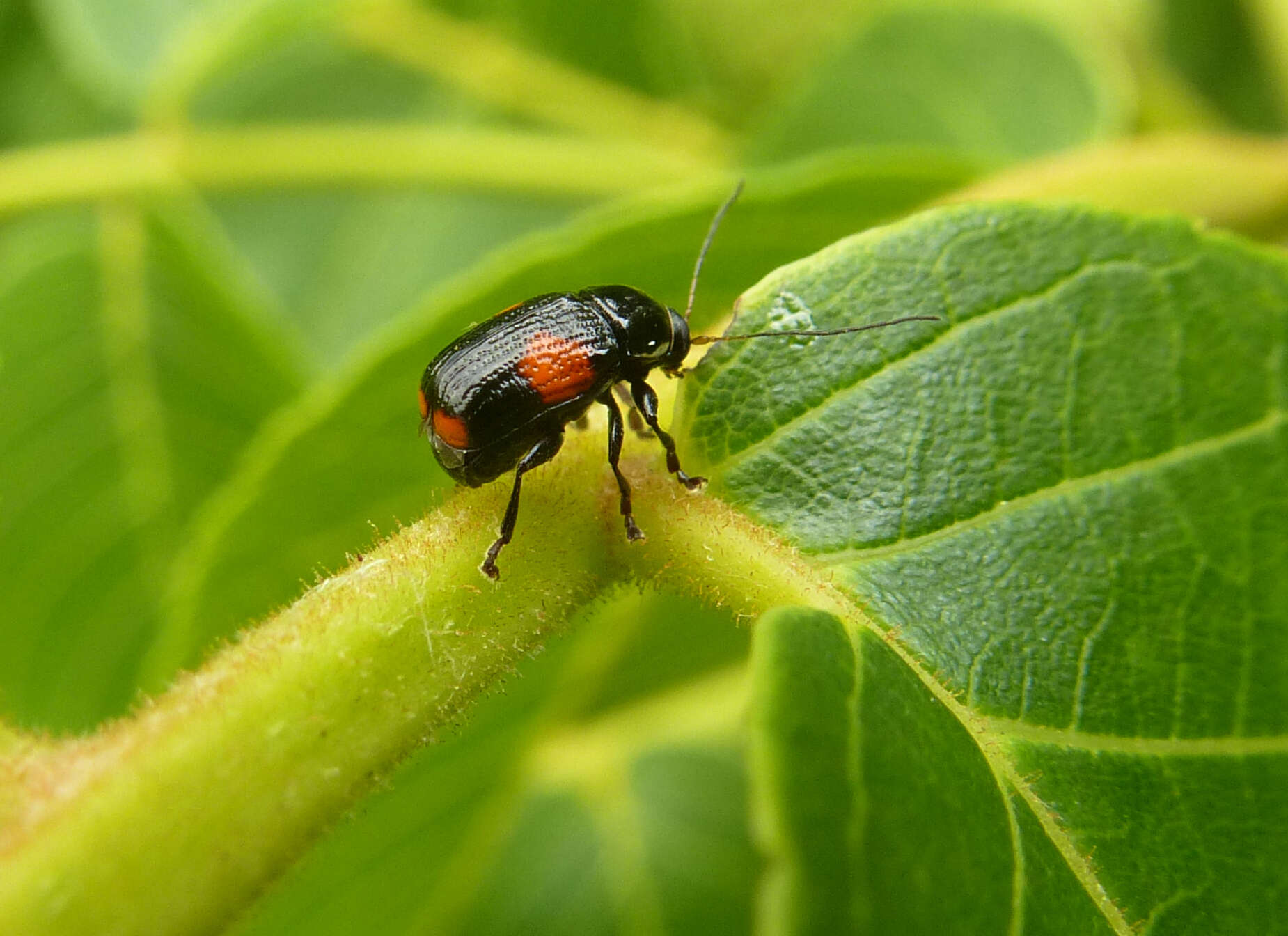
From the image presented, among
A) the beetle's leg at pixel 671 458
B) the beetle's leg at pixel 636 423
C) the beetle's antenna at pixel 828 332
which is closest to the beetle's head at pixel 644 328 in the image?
the beetle's leg at pixel 636 423

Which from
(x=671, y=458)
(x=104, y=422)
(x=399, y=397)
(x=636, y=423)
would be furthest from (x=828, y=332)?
(x=104, y=422)

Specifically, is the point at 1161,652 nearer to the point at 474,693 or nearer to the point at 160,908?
the point at 474,693

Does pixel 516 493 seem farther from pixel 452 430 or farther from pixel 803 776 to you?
pixel 803 776

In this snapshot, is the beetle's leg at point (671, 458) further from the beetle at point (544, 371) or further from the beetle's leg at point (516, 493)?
the beetle's leg at point (516, 493)

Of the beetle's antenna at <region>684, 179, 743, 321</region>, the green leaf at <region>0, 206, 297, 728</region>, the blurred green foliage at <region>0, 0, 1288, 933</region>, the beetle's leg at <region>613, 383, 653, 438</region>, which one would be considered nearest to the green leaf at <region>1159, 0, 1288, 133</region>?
the blurred green foliage at <region>0, 0, 1288, 933</region>

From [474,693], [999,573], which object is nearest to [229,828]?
[474,693]

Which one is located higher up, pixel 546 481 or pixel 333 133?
pixel 333 133
